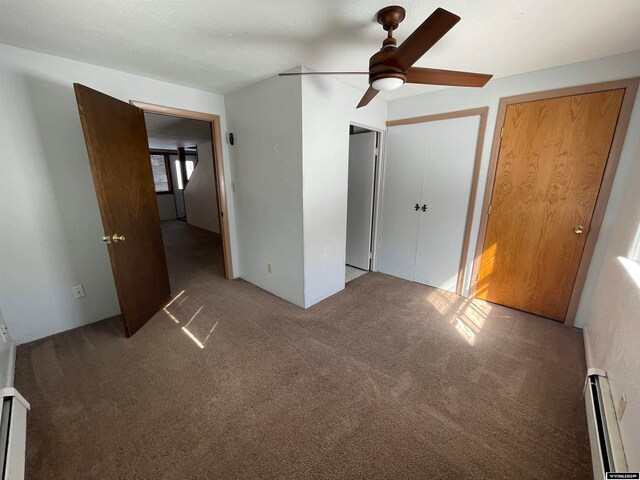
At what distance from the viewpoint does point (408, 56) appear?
130cm

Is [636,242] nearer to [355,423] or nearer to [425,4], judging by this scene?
[425,4]

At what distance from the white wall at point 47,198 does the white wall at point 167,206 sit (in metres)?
5.67

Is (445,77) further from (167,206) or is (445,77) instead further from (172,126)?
(167,206)

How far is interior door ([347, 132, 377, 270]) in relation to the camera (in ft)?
10.8

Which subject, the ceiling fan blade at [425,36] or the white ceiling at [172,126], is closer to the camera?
the ceiling fan blade at [425,36]

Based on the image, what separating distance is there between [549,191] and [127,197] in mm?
3664

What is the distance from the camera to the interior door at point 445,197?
8.76 feet

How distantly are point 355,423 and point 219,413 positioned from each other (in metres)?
0.78

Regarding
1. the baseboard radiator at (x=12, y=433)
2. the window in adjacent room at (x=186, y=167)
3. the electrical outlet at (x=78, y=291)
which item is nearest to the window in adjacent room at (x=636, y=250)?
the baseboard radiator at (x=12, y=433)

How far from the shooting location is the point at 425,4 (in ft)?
4.40

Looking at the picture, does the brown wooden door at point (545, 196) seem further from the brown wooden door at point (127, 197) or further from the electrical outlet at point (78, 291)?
the electrical outlet at point (78, 291)

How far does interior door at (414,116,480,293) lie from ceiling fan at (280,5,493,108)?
110 cm

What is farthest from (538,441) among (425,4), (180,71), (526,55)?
(180,71)

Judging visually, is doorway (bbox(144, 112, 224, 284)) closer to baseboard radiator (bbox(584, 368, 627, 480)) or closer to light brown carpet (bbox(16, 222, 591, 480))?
light brown carpet (bbox(16, 222, 591, 480))
